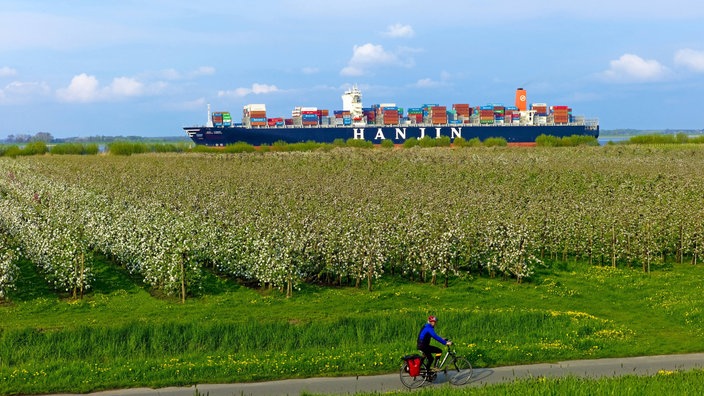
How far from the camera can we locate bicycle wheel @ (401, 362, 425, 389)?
21.8 meters

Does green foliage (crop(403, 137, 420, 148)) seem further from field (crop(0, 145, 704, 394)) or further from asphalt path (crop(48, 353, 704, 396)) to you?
asphalt path (crop(48, 353, 704, 396))

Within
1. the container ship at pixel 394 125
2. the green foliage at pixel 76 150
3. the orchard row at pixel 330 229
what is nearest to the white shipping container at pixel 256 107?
the container ship at pixel 394 125

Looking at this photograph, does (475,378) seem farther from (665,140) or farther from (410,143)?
(665,140)

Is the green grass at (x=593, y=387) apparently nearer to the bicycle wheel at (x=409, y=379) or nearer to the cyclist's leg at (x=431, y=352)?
the bicycle wheel at (x=409, y=379)

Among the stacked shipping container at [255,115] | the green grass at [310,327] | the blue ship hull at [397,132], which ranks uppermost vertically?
the stacked shipping container at [255,115]

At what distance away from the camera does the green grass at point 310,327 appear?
2364 cm

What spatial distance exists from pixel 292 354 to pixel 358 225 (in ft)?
59.3

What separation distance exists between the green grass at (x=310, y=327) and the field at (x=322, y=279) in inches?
3.8

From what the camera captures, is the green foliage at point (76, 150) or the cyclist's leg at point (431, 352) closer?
the cyclist's leg at point (431, 352)

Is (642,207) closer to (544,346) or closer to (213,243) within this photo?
(544,346)

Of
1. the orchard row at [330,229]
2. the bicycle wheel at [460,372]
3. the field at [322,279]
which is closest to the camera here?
the bicycle wheel at [460,372]

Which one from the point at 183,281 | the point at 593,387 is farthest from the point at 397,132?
the point at 593,387

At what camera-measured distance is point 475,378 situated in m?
22.8

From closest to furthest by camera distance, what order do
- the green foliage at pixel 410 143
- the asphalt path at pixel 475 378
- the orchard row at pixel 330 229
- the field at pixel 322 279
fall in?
1. the asphalt path at pixel 475 378
2. the field at pixel 322 279
3. the orchard row at pixel 330 229
4. the green foliage at pixel 410 143
